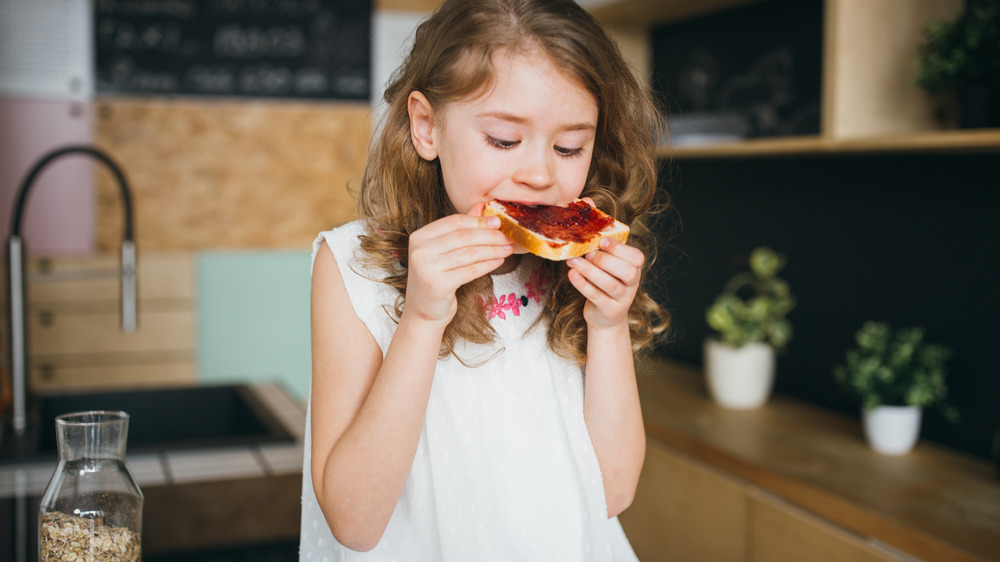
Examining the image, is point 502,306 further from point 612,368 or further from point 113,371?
point 113,371

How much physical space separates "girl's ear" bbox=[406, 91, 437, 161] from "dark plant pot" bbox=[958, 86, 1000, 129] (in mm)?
1241

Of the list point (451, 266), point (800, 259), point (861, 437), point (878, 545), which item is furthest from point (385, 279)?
point (800, 259)

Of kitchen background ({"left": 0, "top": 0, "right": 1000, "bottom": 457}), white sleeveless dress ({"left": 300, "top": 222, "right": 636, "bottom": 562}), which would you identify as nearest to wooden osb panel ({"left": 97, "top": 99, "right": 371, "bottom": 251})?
kitchen background ({"left": 0, "top": 0, "right": 1000, "bottom": 457})

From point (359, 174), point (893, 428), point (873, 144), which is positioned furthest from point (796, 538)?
point (359, 174)

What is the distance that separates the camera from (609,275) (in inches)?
38.1

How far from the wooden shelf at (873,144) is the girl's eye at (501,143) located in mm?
484

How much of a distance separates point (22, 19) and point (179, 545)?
101 inches

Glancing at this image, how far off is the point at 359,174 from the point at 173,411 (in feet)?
4.16

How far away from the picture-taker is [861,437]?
2.07m

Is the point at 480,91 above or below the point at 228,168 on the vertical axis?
below

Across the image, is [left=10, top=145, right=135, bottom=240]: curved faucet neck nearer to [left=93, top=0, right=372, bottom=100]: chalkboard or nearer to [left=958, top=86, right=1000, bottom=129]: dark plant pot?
[left=93, top=0, right=372, bottom=100]: chalkboard

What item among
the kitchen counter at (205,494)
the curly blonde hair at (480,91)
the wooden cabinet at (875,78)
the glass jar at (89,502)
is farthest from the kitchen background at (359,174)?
the glass jar at (89,502)

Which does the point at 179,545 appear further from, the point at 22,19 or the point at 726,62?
the point at 22,19

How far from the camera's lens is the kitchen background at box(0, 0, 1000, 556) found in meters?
1.94
